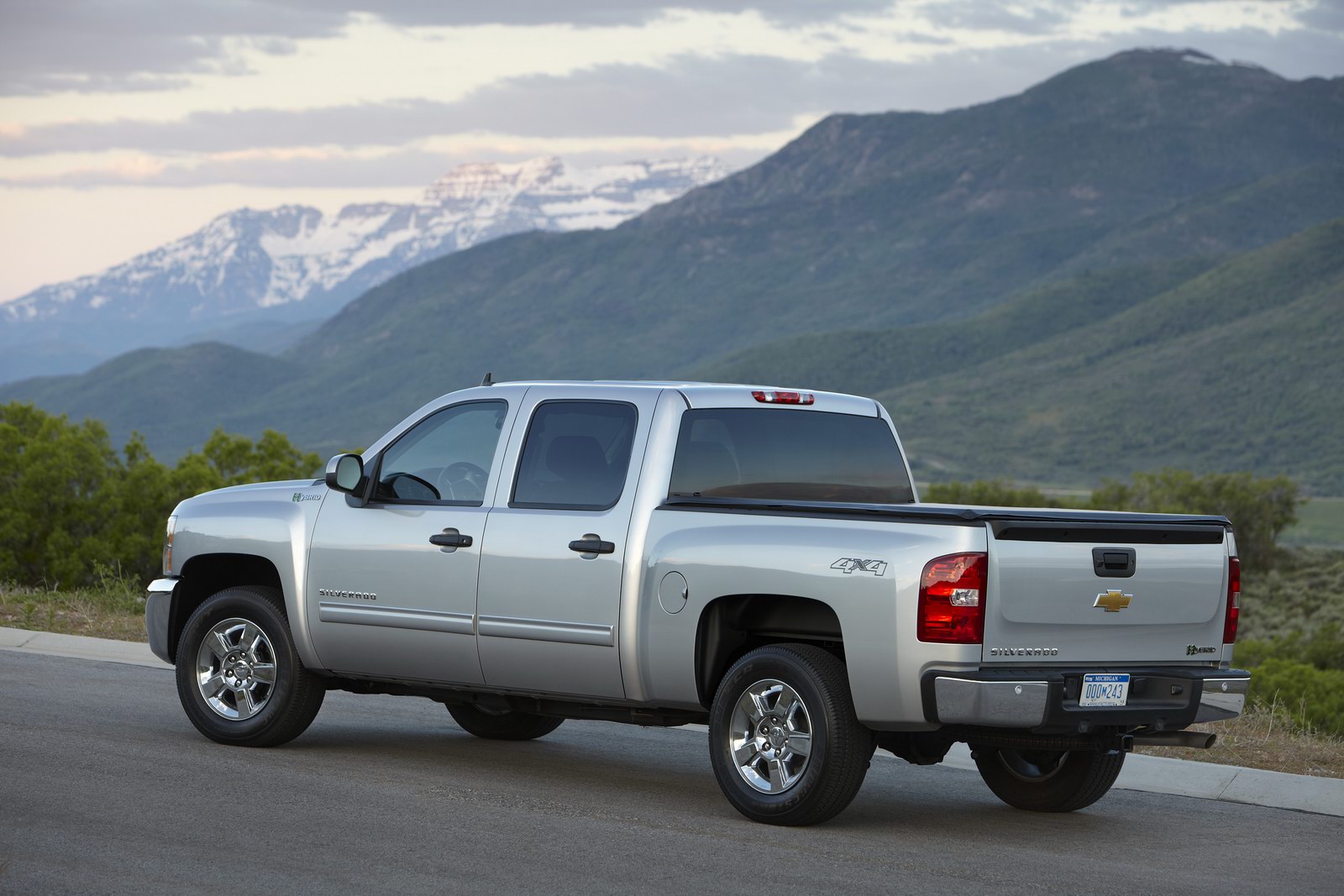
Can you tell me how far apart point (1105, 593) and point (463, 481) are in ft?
10.1

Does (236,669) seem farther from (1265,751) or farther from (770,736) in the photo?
(1265,751)

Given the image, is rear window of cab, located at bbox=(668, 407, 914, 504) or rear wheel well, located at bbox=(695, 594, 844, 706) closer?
rear wheel well, located at bbox=(695, 594, 844, 706)

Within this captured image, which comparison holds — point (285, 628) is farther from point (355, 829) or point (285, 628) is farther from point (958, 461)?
point (958, 461)

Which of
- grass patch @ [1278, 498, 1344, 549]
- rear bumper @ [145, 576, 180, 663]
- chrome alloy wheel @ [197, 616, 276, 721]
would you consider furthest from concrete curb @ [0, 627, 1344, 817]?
grass patch @ [1278, 498, 1344, 549]

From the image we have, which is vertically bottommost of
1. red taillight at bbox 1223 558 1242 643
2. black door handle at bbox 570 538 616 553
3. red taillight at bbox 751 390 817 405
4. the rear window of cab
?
red taillight at bbox 1223 558 1242 643

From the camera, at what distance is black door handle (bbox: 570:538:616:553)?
7590 mm

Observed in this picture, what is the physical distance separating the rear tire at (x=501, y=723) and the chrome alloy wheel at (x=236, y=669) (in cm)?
115

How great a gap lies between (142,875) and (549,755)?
3.27 meters

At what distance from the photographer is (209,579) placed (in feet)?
30.4

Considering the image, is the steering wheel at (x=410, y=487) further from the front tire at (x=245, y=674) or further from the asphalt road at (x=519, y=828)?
the asphalt road at (x=519, y=828)

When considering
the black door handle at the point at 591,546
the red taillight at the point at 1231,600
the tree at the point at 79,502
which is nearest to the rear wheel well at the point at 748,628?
the black door handle at the point at 591,546

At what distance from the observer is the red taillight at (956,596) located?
6.67 meters

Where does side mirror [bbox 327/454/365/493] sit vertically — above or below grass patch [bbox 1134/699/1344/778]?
above

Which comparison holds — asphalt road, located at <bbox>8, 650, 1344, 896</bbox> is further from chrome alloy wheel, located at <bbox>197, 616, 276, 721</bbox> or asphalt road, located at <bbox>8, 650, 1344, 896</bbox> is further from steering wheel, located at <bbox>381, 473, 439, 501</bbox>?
steering wheel, located at <bbox>381, 473, 439, 501</bbox>
